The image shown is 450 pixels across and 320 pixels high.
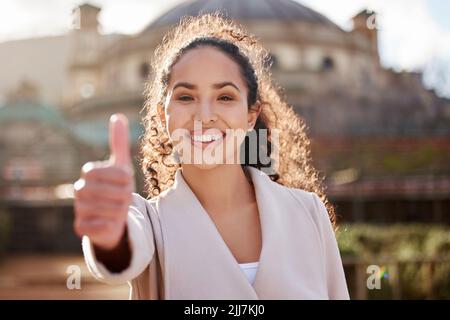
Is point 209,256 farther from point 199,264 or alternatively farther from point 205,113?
point 205,113

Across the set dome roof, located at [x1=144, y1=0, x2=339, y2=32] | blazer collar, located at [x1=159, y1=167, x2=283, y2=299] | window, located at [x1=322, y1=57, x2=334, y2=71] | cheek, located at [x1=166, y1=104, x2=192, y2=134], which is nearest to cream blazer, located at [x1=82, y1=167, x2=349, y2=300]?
blazer collar, located at [x1=159, y1=167, x2=283, y2=299]

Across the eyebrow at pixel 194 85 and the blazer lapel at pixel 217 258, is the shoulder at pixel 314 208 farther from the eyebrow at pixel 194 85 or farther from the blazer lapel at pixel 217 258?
the eyebrow at pixel 194 85

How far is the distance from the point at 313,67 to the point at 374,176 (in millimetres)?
8394

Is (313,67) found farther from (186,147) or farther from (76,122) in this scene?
(186,147)

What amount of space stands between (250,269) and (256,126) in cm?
45

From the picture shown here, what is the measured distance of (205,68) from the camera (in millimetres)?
1408

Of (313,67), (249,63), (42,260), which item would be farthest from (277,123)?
(313,67)

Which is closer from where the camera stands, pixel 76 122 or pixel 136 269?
pixel 136 269

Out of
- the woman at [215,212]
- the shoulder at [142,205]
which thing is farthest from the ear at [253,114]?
the shoulder at [142,205]

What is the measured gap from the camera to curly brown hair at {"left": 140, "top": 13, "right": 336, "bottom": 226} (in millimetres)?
1551

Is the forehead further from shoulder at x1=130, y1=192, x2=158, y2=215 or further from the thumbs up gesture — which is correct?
the thumbs up gesture

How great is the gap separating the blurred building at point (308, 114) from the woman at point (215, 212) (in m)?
8.61

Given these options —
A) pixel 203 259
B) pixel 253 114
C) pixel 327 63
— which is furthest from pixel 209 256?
pixel 327 63

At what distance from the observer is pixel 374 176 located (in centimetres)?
1180
